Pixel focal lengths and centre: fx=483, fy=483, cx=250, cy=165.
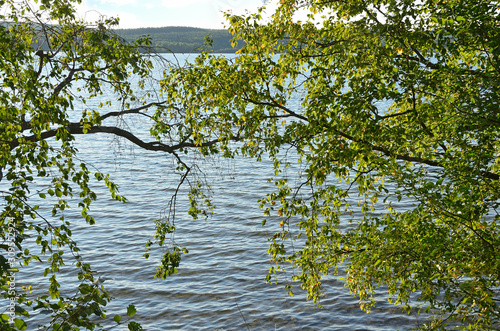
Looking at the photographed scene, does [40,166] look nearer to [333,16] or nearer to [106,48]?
[106,48]

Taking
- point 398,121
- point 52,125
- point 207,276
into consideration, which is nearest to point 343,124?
point 398,121

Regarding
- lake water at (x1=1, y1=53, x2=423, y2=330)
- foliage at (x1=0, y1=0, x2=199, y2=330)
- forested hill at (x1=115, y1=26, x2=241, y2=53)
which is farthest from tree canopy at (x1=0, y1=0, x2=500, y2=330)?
lake water at (x1=1, y1=53, x2=423, y2=330)

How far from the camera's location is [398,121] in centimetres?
1010

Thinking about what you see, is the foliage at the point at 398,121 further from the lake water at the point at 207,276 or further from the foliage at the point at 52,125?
the lake water at the point at 207,276

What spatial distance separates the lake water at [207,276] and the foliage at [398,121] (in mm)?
2490

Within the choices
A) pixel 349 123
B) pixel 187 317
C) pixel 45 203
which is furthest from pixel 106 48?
pixel 45 203

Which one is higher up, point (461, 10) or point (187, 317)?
point (461, 10)

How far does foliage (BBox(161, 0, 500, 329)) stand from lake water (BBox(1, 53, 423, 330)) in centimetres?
249

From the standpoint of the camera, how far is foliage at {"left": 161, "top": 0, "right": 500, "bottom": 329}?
6754mm

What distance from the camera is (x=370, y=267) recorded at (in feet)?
27.3

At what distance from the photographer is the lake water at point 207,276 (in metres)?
14.1

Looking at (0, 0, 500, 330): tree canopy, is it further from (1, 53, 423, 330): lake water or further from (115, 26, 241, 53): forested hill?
(1, 53, 423, 330): lake water

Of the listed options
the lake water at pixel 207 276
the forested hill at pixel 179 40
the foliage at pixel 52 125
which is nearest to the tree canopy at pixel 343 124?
the foliage at pixel 52 125

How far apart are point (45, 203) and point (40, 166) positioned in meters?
20.4
